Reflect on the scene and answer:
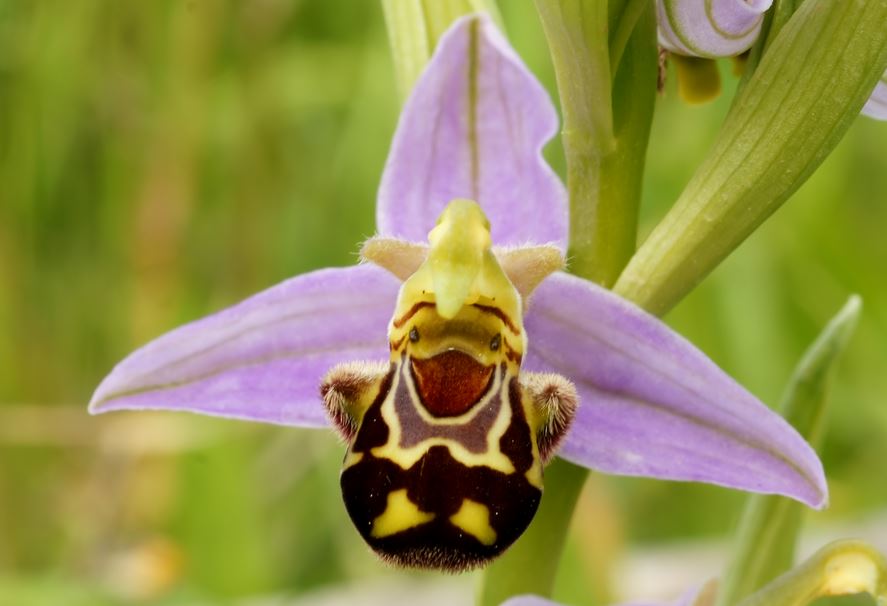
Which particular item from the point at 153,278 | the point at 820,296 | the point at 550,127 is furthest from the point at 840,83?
the point at 153,278

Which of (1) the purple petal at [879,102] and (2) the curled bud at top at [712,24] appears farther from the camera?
(1) the purple petal at [879,102]

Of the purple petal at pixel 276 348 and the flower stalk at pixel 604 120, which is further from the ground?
the flower stalk at pixel 604 120

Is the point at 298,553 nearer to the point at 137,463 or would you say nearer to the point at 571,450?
the point at 137,463

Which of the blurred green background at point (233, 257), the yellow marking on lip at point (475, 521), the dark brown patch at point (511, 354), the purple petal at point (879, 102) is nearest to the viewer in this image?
the yellow marking on lip at point (475, 521)

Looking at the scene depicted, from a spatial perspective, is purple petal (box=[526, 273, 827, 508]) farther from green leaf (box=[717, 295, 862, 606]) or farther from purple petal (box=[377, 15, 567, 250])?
green leaf (box=[717, 295, 862, 606])

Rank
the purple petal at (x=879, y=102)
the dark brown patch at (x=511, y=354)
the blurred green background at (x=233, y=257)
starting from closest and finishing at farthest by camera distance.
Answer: the dark brown patch at (x=511, y=354), the purple petal at (x=879, y=102), the blurred green background at (x=233, y=257)

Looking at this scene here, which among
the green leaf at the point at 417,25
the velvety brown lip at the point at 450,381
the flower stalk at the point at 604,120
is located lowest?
the velvety brown lip at the point at 450,381

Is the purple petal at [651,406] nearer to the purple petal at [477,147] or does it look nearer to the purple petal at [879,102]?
the purple petal at [477,147]

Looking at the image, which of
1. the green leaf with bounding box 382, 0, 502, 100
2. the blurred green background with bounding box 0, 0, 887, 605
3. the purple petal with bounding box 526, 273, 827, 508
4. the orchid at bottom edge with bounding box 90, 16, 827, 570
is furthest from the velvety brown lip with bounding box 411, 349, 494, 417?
the blurred green background with bounding box 0, 0, 887, 605

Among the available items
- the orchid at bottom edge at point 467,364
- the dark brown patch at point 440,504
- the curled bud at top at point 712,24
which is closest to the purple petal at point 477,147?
the orchid at bottom edge at point 467,364
